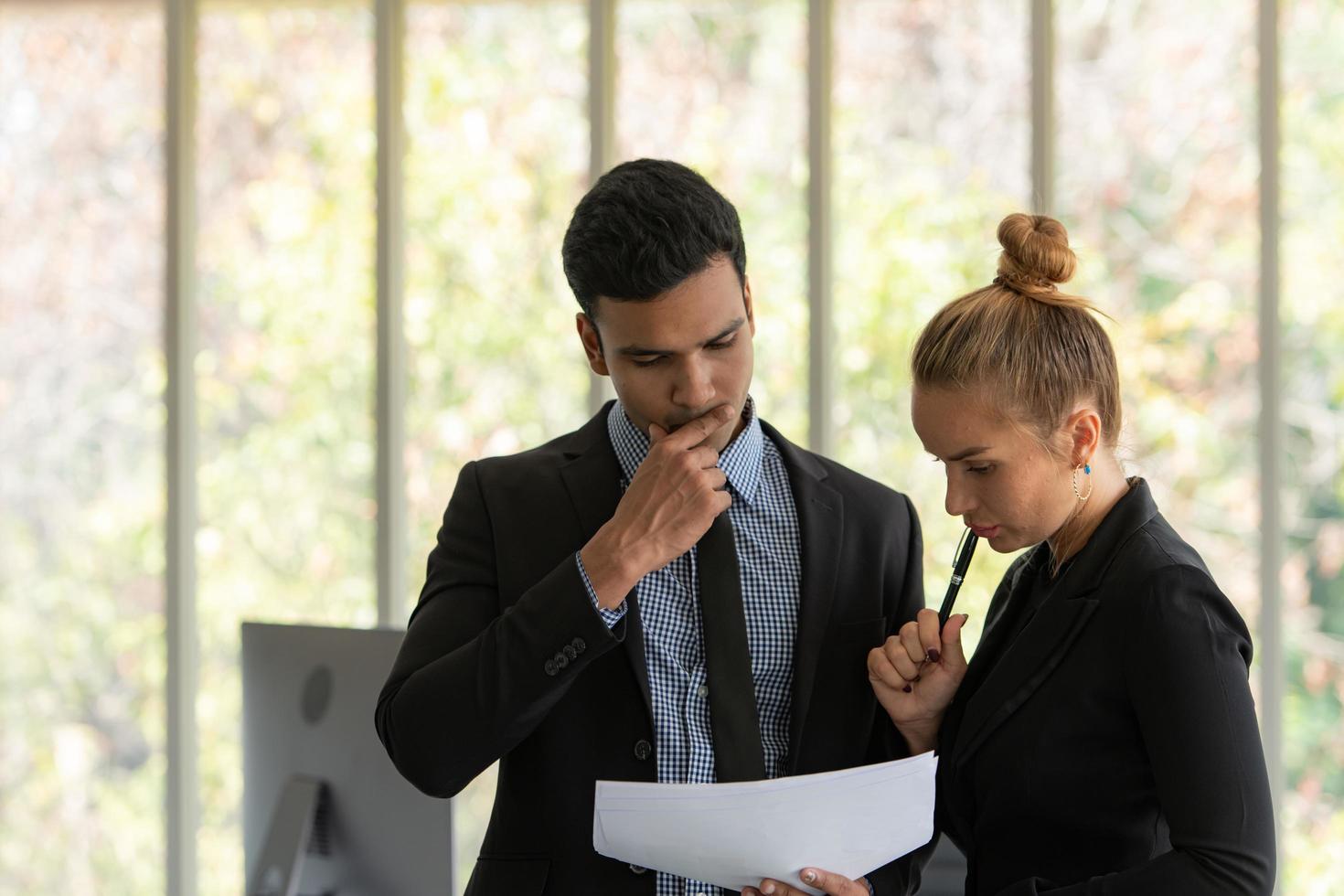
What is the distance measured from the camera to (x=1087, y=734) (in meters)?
1.34

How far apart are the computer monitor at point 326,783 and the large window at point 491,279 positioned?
40.9 inches

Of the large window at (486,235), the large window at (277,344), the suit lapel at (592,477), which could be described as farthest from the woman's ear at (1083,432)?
the large window at (277,344)

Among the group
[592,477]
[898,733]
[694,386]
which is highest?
[694,386]

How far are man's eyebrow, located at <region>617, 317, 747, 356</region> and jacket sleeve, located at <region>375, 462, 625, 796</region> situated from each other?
0.83ft

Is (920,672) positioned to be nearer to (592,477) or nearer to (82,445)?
(592,477)

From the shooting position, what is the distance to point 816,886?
135cm

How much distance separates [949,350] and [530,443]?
1789 mm

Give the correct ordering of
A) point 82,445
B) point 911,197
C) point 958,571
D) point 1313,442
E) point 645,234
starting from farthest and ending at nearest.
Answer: point 82,445, point 911,197, point 1313,442, point 958,571, point 645,234

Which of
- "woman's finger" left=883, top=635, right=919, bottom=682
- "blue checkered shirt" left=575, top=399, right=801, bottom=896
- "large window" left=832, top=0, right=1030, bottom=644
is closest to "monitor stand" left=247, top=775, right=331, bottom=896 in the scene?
"blue checkered shirt" left=575, top=399, right=801, bottom=896

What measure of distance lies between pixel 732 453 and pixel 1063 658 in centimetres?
45

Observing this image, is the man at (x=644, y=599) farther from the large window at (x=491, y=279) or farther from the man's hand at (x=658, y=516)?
the large window at (x=491, y=279)

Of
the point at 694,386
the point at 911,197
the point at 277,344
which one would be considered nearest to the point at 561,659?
the point at 694,386

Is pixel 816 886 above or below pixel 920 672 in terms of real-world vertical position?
below

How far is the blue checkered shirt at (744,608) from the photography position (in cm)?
145
